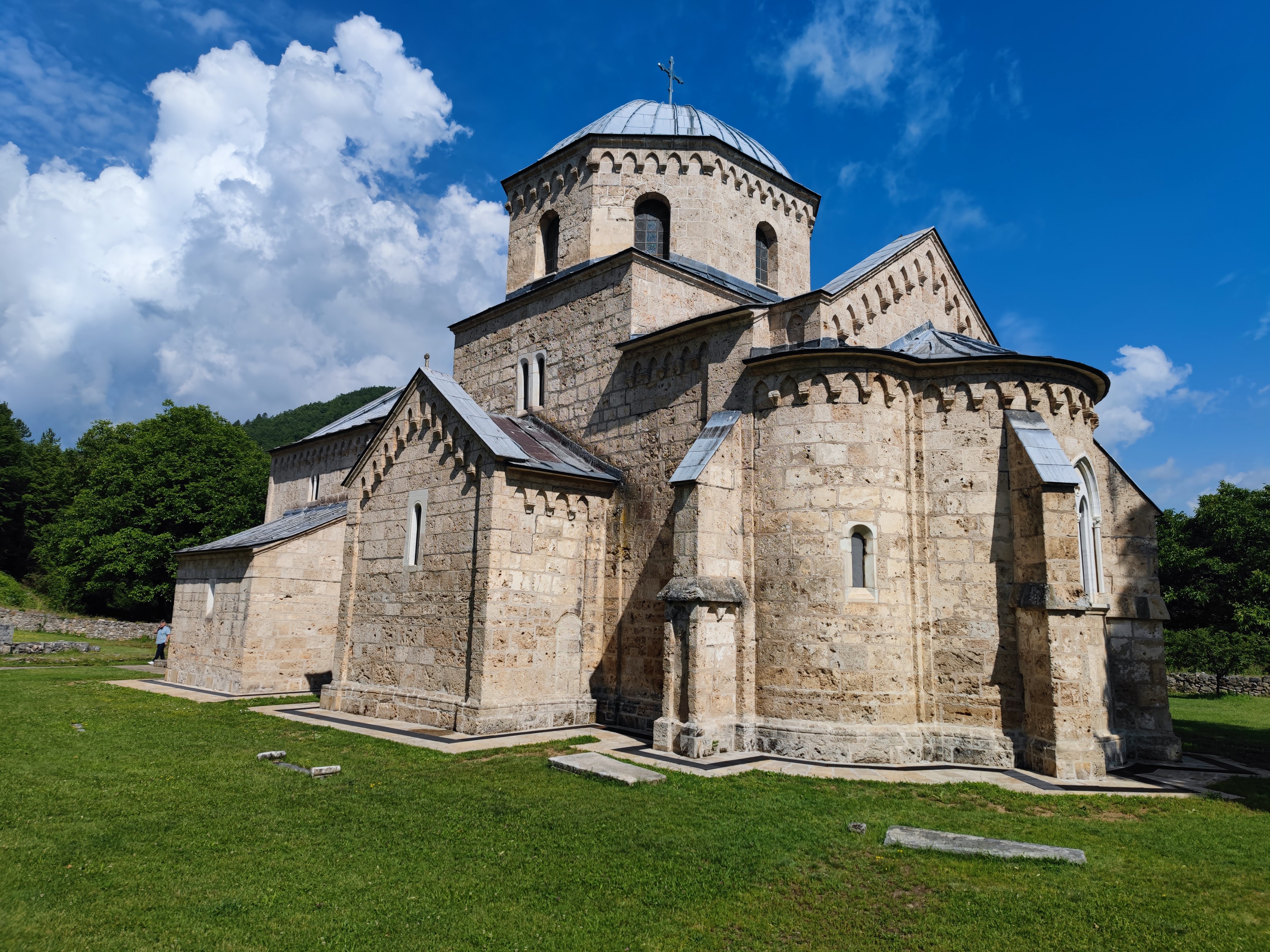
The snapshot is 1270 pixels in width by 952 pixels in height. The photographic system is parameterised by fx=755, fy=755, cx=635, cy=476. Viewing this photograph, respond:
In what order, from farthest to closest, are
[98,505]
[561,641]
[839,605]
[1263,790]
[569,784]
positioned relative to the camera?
[98,505] → [561,641] → [839,605] → [1263,790] → [569,784]

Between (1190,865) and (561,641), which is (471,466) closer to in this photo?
(561,641)

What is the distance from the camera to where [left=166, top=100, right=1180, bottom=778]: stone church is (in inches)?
448

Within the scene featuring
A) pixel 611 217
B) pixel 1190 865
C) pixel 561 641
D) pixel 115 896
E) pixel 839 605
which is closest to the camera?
pixel 115 896

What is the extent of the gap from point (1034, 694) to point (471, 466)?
9907 mm

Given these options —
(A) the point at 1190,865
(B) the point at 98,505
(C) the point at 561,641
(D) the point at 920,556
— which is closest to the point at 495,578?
(C) the point at 561,641

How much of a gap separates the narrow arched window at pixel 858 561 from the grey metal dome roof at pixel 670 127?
34.7 feet

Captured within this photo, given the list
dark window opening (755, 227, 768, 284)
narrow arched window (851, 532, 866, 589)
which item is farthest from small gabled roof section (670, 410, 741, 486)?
dark window opening (755, 227, 768, 284)

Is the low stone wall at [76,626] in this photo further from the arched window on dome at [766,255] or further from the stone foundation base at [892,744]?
the stone foundation base at [892,744]

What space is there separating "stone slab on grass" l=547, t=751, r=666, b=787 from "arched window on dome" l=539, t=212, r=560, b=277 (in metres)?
12.4

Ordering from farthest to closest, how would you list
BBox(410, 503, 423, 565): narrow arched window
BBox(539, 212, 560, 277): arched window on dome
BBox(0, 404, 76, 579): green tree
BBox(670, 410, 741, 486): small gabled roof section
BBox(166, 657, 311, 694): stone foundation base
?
BBox(0, 404, 76, 579): green tree
BBox(539, 212, 560, 277): arched window on dome
BBox(166, 657, 311, 694): stone foundation base
BBox(410, 503, 423, 565): narrow arched window
BBox(670, 410, 741, 486): small gabled roof section

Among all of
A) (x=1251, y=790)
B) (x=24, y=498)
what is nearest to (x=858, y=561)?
(x=1251, y=790)

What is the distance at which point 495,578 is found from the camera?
1323 cm

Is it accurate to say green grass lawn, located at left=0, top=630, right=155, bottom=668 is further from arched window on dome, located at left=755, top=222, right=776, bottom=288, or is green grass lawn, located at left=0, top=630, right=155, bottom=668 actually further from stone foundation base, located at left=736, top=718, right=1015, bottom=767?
arched window on dome, located at left=755, top=222, right=776, bottom=288

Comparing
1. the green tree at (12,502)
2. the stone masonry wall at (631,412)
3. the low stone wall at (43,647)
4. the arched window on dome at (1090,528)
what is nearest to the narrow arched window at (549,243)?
the stone masonry wall at (631,412)
